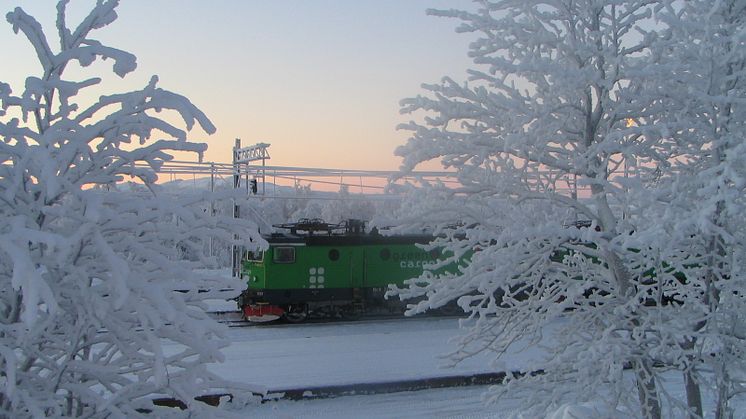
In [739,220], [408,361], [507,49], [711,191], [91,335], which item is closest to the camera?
[91,335]

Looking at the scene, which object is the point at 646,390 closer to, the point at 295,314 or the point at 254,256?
the point at 295,314

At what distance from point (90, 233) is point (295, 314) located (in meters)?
17.0

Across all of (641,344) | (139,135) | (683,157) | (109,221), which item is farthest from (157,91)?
(683,157)

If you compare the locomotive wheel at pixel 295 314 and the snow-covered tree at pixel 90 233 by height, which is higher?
the snow-covered tree at pixel 90 233

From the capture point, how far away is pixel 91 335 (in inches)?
125

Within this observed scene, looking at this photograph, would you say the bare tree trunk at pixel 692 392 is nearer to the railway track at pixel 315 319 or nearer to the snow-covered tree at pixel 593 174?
the snow-covered tree at pixel 593 174

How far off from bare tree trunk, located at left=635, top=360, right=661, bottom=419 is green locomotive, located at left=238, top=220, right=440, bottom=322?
1351 centimetres

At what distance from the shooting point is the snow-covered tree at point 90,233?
2.73 m

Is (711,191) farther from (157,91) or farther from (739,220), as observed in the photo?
(157,91)

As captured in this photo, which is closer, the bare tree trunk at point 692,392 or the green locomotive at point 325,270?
the bare tree trunk at point 692,392

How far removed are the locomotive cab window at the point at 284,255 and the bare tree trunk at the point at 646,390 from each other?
13677 millimetres

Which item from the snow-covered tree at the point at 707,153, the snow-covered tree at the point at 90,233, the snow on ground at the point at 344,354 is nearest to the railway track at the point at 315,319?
the snow on ground at the point at 344,354

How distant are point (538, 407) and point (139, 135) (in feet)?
16.2

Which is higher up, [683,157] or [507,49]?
[507,49]
